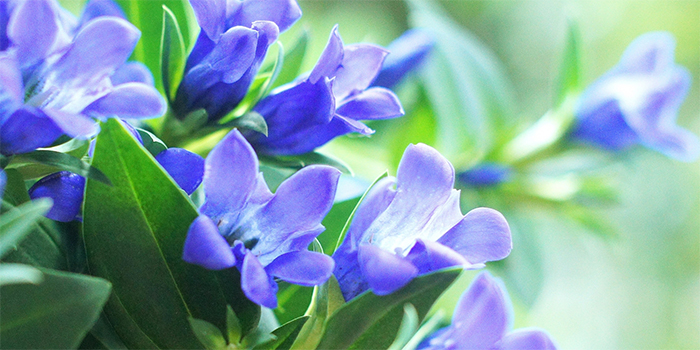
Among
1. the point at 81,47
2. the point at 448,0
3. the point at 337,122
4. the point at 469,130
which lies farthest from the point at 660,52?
the point at 448,0

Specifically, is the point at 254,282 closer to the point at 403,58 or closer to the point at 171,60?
the point at 171,60

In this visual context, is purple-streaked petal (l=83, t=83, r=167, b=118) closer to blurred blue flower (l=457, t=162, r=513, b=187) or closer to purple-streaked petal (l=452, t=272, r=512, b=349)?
purple-streaked petal (l=452, t=272, r=512, b=349)

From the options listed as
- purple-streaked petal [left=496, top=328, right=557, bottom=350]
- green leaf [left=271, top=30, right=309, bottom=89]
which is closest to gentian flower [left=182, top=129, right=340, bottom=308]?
purple-streaked petal [left=496, top=328, right=557, bottom=350]

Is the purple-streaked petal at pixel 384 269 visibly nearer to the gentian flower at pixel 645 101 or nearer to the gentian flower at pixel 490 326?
the gentian flower at pixel 490 326

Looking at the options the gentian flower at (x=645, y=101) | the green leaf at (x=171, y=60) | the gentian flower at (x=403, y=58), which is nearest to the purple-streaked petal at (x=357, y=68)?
the green leaf at (x=171, y=60)

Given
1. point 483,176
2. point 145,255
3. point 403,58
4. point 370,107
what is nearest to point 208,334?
point 145,255

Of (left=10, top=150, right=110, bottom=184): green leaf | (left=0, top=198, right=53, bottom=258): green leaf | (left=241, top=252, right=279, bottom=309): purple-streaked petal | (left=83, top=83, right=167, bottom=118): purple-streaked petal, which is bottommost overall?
(left=241, top=252, right=279, bottom=309): purple-streaked petal
